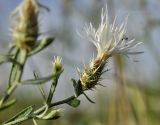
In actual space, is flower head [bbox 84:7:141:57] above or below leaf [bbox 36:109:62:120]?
above

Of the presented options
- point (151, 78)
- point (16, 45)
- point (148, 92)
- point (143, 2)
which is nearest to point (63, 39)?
point (143, 2)

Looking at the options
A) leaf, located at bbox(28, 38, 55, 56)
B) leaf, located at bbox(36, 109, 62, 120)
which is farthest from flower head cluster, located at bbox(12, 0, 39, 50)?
leaf, located at bbox(36, 109, 62, 120)

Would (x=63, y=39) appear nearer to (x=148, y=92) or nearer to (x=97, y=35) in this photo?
(x=148, y=92)

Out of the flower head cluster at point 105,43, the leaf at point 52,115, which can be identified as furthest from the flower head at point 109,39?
the leaf at point 52,115

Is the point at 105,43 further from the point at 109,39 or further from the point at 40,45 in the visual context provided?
the point at 40,45

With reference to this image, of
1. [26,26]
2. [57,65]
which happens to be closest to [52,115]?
[57,65]

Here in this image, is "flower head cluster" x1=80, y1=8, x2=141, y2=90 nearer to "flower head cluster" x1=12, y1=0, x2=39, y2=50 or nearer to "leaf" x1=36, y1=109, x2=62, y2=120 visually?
"leaf" x1=36, y1=109, x2=62, y2=120

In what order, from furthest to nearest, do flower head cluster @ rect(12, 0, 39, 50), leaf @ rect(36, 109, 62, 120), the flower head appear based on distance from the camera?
the flower head, leaf @ rect(36, 109, 62, 120), flower head cluster @ rect(12, 0, 39, 50)
